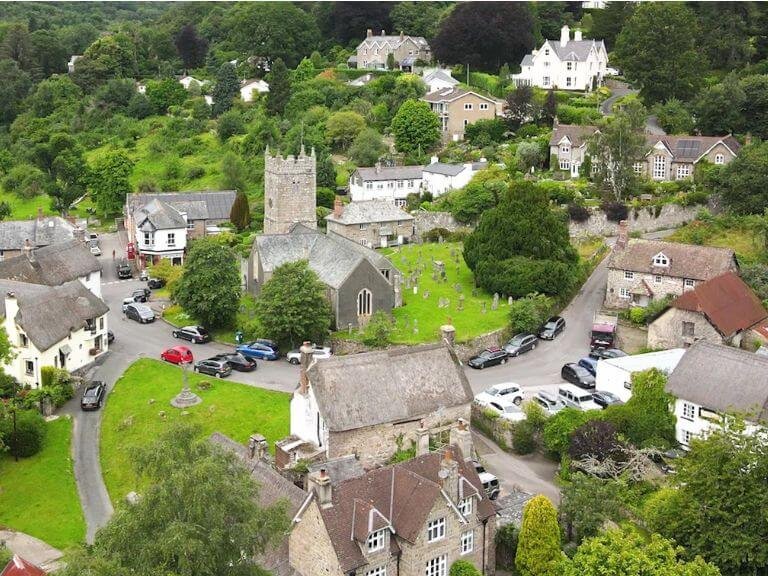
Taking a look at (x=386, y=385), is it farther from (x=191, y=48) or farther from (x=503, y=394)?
(x=191, y=48)

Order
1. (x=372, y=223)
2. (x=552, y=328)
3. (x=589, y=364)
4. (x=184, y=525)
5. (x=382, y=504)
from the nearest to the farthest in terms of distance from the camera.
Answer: (x=184, y=525) → (x=382, y=504) → (x=589, y=364) → (x=552, y=328) → (x=372, y=223)

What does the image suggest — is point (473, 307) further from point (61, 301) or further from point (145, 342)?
point (61, 301)

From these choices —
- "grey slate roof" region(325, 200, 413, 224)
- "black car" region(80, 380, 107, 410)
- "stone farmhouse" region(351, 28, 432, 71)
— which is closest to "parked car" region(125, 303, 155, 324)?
"black car" region(80, 380, 107, 410)

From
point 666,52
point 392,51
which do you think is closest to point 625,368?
point 666,52

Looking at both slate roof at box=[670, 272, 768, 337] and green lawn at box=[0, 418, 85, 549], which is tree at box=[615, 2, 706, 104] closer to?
slate roof at box=[670, 272, 768, 337]

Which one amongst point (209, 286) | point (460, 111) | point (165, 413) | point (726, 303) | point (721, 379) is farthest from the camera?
point (460, 111)

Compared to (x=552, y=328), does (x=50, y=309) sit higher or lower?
higher
